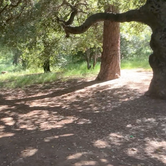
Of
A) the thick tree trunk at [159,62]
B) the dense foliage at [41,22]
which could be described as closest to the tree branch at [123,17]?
the thick tree trunk at [159,62]

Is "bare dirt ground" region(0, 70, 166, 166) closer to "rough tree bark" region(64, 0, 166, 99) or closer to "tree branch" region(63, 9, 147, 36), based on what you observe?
"rough tree bark" region(64, 0, 166, 99)

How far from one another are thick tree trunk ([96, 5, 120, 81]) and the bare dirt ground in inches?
76.7

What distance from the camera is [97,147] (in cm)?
384

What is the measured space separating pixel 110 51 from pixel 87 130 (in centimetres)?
563

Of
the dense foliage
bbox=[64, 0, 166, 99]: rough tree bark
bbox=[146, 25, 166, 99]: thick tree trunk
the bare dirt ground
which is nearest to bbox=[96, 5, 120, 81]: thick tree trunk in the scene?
the dense foliage

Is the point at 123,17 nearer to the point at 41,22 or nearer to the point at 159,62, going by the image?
the point at 159,62

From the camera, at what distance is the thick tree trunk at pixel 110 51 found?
380 inches

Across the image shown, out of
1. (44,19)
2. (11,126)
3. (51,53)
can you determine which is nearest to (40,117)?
(11,126)

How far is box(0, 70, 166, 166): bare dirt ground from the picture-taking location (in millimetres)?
→ 3443

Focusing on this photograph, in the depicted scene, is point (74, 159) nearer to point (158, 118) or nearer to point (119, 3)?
point (158, 118)

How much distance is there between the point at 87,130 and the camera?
15.5ft

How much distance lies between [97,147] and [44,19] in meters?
5.68

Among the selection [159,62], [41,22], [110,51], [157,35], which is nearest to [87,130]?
[159,62]

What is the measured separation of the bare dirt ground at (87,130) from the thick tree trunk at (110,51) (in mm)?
1947
